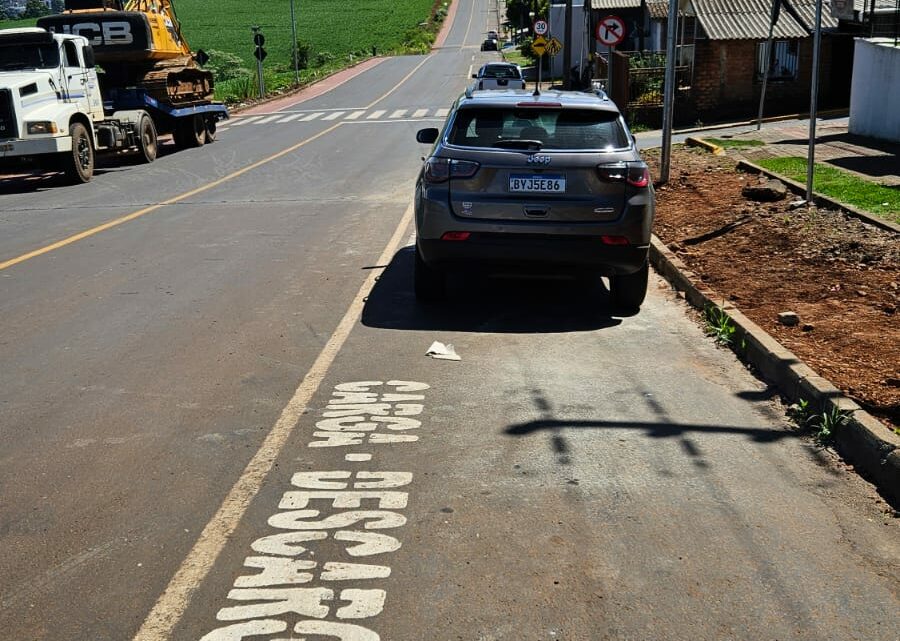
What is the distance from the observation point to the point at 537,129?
28.6 feet

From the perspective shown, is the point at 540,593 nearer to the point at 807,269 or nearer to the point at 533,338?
the point at 533,338

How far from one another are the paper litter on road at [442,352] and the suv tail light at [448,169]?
1.46 m

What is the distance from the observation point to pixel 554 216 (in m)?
8.51

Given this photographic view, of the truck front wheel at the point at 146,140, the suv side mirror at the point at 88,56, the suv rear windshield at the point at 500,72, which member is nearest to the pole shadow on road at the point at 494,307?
the suv side mirror at the point at 88,56

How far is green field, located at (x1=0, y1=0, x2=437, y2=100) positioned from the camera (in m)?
93.6

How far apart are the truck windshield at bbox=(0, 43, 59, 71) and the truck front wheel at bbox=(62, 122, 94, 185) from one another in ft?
4.27

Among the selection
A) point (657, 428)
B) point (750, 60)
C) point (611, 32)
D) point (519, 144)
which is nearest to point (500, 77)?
point (750, 60)

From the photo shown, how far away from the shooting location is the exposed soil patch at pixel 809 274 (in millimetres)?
7023

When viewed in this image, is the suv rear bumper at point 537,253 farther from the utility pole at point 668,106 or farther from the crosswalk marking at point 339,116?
the crosswalk marking at point 339,116

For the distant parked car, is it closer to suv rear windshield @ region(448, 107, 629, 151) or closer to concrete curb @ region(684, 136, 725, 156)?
concrete curb @ region(684, 136, 725, 156)

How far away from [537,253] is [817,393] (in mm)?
2803

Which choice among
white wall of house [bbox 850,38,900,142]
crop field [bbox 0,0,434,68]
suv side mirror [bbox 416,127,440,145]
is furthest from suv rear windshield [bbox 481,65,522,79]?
crop field [bbox 0,0,434,68]

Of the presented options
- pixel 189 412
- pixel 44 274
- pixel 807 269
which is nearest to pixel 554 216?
pixel 807 269

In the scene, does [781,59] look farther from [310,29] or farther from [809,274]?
[310,29]
